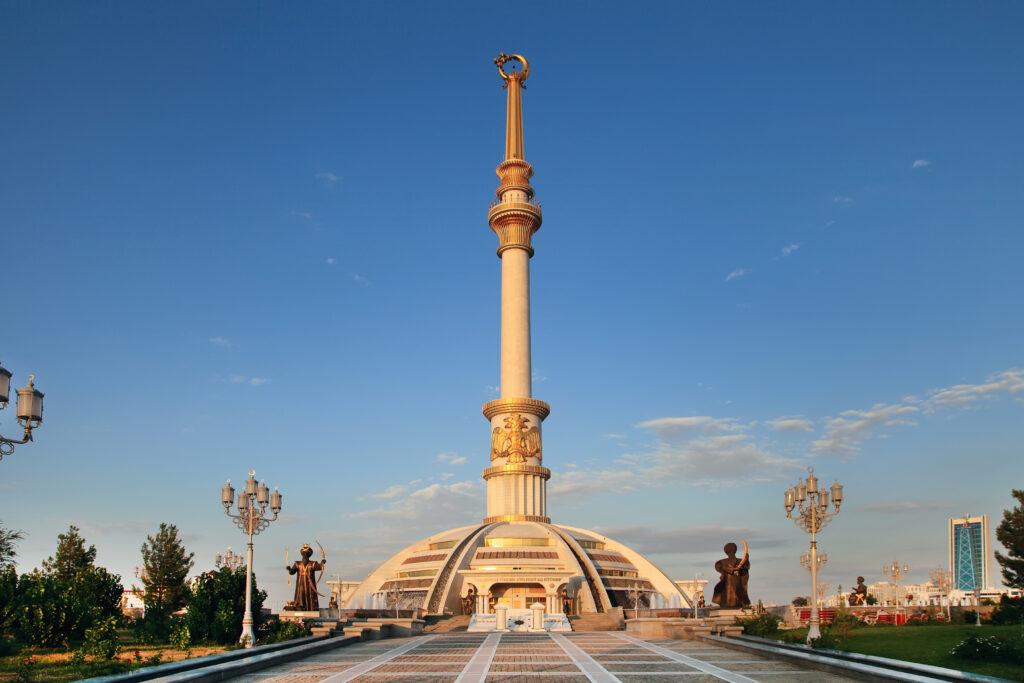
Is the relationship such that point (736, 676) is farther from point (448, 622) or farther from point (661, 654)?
point (448, 622)

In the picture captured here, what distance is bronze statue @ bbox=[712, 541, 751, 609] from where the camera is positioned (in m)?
43.2

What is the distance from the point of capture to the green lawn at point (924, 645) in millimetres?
21250

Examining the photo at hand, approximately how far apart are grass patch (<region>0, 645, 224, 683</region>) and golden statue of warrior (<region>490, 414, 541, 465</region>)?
44508mm

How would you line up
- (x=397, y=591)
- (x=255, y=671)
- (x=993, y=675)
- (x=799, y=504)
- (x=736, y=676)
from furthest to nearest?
(x=397, y=591), (x=799, y=504), (x=255, y=671), (x=736, y=676), (x=993, y=675)

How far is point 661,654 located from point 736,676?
7.91m

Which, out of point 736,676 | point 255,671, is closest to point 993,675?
point 736,676

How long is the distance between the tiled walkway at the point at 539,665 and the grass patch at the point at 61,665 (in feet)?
10.8

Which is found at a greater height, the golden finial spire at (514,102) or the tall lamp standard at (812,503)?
the golden finial spire at (514,102)

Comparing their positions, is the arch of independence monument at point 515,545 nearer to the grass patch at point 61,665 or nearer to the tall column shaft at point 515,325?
the tall column shaft at point 515,325

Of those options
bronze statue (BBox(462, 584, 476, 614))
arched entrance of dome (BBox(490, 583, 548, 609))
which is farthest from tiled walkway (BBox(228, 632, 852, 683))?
arched entrance of dome (BBox(490, 583, 548, 609))

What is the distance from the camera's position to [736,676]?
72.6 feet

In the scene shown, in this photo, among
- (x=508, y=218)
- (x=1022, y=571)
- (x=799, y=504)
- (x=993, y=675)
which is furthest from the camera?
(x=508, y=218)

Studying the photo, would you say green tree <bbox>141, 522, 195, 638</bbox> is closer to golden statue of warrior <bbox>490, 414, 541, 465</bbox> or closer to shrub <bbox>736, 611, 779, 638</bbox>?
golden statue of warrior <bbox>490, 414, 541, 465</bbox>

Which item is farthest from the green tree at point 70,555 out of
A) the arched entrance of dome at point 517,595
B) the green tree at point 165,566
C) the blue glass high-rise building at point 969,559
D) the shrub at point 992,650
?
the blue glass high-rise building at point 969,559
